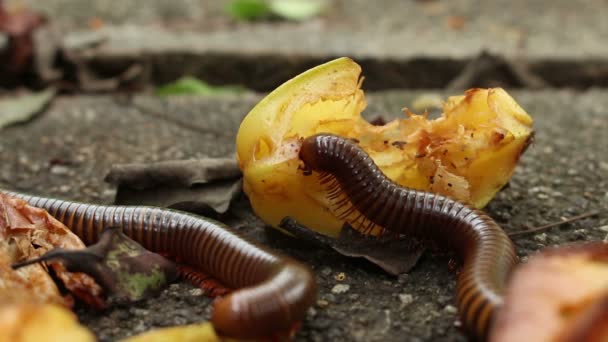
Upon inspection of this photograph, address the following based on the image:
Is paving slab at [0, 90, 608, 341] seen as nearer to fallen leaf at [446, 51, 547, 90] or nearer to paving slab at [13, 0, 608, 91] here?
fallen leaf at [446, 51, 547, 90]

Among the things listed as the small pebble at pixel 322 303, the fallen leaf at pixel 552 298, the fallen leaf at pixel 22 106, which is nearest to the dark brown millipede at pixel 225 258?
the small pebble at pixel 322 303

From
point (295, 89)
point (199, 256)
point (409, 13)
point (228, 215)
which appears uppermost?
point (295, 89)


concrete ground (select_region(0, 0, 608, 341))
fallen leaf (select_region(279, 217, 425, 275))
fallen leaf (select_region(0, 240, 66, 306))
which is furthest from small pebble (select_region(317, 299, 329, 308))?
fallen leaf (select_region(0, 240, 66, 306))

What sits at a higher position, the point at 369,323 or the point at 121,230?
the point at 121,230

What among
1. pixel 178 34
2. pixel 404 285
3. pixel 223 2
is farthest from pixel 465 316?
pixel 223 2

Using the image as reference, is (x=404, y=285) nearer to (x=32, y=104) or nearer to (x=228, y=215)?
(x=228, y=215)

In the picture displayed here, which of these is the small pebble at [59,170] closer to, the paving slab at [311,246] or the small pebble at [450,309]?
the paving slab at [311,246]

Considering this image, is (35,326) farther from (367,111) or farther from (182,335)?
(367,111)
